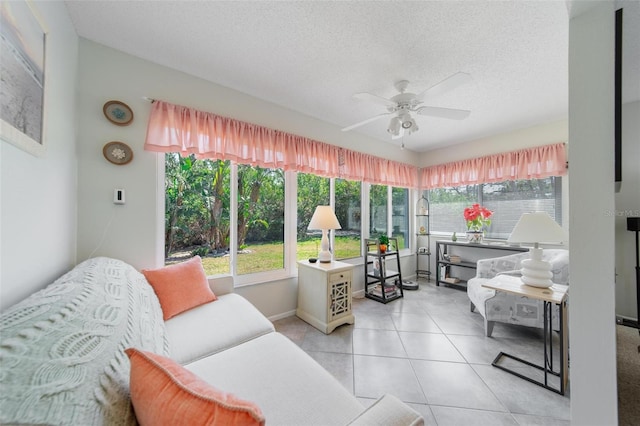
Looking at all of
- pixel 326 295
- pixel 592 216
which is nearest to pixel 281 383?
pixel 326 295

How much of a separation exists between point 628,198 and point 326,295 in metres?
2.22

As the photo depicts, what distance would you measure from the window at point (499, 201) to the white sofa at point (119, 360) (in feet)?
12.8

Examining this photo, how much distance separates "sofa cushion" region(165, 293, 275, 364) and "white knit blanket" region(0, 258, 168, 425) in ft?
1.47

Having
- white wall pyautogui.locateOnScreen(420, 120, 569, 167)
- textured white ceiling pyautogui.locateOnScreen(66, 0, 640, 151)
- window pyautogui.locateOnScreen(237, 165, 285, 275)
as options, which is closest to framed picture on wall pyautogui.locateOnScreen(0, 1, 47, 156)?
textured white ceiling pyautogui.locateOnScreen(66, 0, 640, 151)

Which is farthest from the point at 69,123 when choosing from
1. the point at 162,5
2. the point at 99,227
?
the point at 162,5

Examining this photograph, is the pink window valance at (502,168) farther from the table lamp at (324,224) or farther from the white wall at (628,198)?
the table lamp at (324,224)

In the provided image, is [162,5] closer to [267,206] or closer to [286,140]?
[286,140]

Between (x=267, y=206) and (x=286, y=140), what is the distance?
2.64 feet

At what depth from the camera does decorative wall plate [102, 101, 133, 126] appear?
1792 mm

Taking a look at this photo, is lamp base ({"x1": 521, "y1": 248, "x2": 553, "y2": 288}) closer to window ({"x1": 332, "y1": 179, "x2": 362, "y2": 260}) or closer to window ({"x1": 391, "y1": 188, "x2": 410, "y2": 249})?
window ({"x1": 332, "y1": 179, "x2": 362, "y2": 260})

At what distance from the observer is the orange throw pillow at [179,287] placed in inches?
65.6

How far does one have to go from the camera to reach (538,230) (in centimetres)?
173

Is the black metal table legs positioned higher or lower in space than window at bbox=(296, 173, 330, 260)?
lower

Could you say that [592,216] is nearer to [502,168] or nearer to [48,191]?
[48,191]
